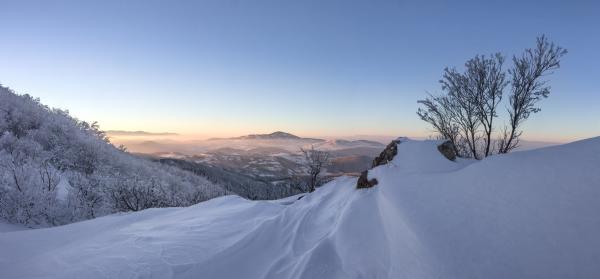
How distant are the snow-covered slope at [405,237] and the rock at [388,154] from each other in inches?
71.7

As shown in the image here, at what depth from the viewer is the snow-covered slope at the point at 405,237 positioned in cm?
378

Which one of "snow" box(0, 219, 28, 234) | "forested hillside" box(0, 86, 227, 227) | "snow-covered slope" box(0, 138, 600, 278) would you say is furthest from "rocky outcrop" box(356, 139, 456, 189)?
"forested hillside" box(0, 86, 227, 227)

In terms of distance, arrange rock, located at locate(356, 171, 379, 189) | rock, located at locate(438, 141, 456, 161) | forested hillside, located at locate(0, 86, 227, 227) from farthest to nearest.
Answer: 1. forested hillside, located at locate(0, 86, 227, 227)
2. rock, located at locate(438, 141, 456, 161)
3. rock, located at locate(356, 171, 379, 189)

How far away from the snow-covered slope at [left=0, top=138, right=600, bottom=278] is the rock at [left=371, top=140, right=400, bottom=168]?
182 centimetres

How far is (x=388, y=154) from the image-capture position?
10734 millimetres

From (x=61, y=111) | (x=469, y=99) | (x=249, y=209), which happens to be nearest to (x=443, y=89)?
(x=469, y=99)

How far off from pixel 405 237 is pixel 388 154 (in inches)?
235

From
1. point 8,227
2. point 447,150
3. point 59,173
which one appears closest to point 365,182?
point 447,150

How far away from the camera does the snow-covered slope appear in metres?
3.78

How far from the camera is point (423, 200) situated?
233 inches

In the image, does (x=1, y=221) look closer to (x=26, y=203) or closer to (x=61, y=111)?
(x=26, y=203)

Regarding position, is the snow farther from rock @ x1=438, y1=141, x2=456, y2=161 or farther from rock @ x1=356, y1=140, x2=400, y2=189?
rock @ x1=438, y1=141, x2=456, y2=161

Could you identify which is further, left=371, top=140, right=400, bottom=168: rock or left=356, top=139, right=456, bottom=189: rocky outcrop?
left=371, top=140, right=400, bottom=168: rock

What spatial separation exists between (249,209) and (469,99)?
→ 15.1m
